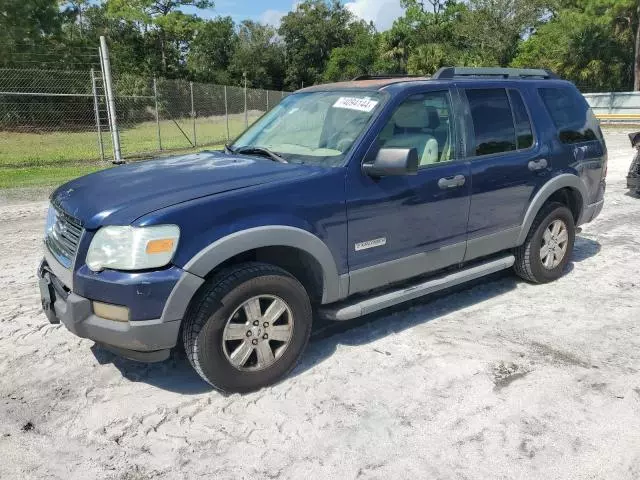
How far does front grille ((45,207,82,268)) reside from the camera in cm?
322

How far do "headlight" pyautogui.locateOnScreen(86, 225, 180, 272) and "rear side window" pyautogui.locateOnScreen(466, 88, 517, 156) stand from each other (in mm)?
2595

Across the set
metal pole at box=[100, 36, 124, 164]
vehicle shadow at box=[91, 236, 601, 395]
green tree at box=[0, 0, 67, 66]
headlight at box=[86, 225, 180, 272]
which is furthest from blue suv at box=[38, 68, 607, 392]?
green tree at box=[0, 0, 67, 66]

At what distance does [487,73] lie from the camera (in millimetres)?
4738

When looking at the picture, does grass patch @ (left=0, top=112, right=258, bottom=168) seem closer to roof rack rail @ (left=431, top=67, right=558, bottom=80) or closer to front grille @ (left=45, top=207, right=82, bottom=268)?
front grille @ (left=45, top=207, right=82, bottom=268)

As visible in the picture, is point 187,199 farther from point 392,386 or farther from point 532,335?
point 532,335

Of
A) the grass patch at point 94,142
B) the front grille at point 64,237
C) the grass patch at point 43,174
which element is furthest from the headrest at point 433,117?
the grass patch at point 94,142

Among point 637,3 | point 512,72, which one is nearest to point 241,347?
point 512,72

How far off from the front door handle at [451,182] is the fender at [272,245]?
105cm

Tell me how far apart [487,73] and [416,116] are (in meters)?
1.05

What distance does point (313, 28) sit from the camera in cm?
6119

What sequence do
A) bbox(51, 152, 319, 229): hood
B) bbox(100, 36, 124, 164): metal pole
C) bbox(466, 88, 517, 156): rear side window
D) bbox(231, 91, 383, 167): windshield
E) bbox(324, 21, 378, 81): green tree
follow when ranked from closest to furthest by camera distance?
bbox(51, 152, 319, 229): hood → bbox(231, 91, 383, 167): windshield → bbox(466, 88, 517, 156): rear side window → bbox(100, 36, 124, 164): metal pole → bbox(324, 21, 378, 81): green tree

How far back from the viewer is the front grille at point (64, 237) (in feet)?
10.6

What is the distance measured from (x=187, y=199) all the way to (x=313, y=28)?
62.4 m

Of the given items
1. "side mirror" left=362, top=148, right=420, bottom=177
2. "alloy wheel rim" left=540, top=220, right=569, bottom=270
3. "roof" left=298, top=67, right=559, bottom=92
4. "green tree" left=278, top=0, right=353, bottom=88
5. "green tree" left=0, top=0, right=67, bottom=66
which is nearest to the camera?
"side mirror" left=362, top=148, right=420, bottom=177
